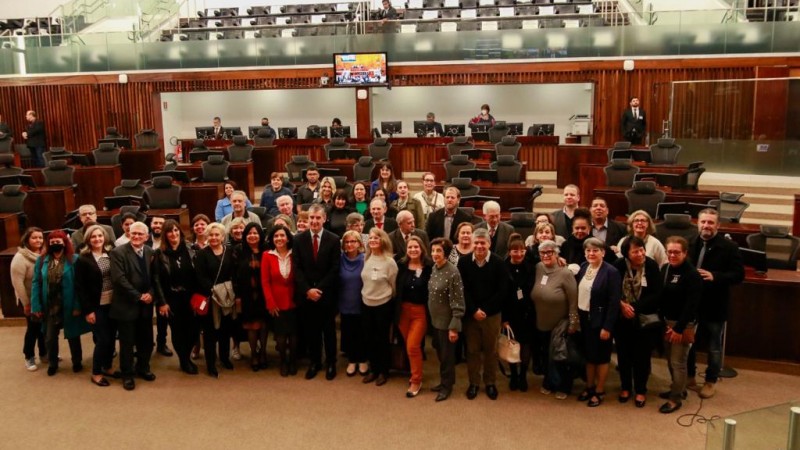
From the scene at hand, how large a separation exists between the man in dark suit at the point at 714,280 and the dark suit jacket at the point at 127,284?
4.22 metres

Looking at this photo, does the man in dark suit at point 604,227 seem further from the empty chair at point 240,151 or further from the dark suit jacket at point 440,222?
the empty chair at point 240,151

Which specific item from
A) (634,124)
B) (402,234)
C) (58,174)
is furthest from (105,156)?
(634,124)

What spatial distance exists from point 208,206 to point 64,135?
964cm

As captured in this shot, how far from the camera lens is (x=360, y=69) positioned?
16312 millimetres

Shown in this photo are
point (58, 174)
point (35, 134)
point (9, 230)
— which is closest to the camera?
point (9, 230)

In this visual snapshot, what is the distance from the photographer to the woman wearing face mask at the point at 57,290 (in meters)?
5.92

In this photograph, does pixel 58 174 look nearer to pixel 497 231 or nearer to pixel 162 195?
pixel 162 195

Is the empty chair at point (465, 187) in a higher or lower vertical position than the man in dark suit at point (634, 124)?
lower

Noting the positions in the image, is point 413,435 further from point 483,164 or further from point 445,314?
point 483,164

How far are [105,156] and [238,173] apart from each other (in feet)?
7.53

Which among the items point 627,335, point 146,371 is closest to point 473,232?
point 627,335

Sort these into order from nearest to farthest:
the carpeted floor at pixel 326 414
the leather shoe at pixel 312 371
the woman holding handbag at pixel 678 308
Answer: the carpeted floor at pixel 326 414
the woman holding handbag at pixel 678 308
the leather shoe at pixel 312 371

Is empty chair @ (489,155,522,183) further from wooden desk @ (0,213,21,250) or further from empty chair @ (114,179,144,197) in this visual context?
wooden desk @ (0,213,21,250)

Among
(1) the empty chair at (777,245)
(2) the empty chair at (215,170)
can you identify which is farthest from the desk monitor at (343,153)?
(1) the empty chair at (777,245)
